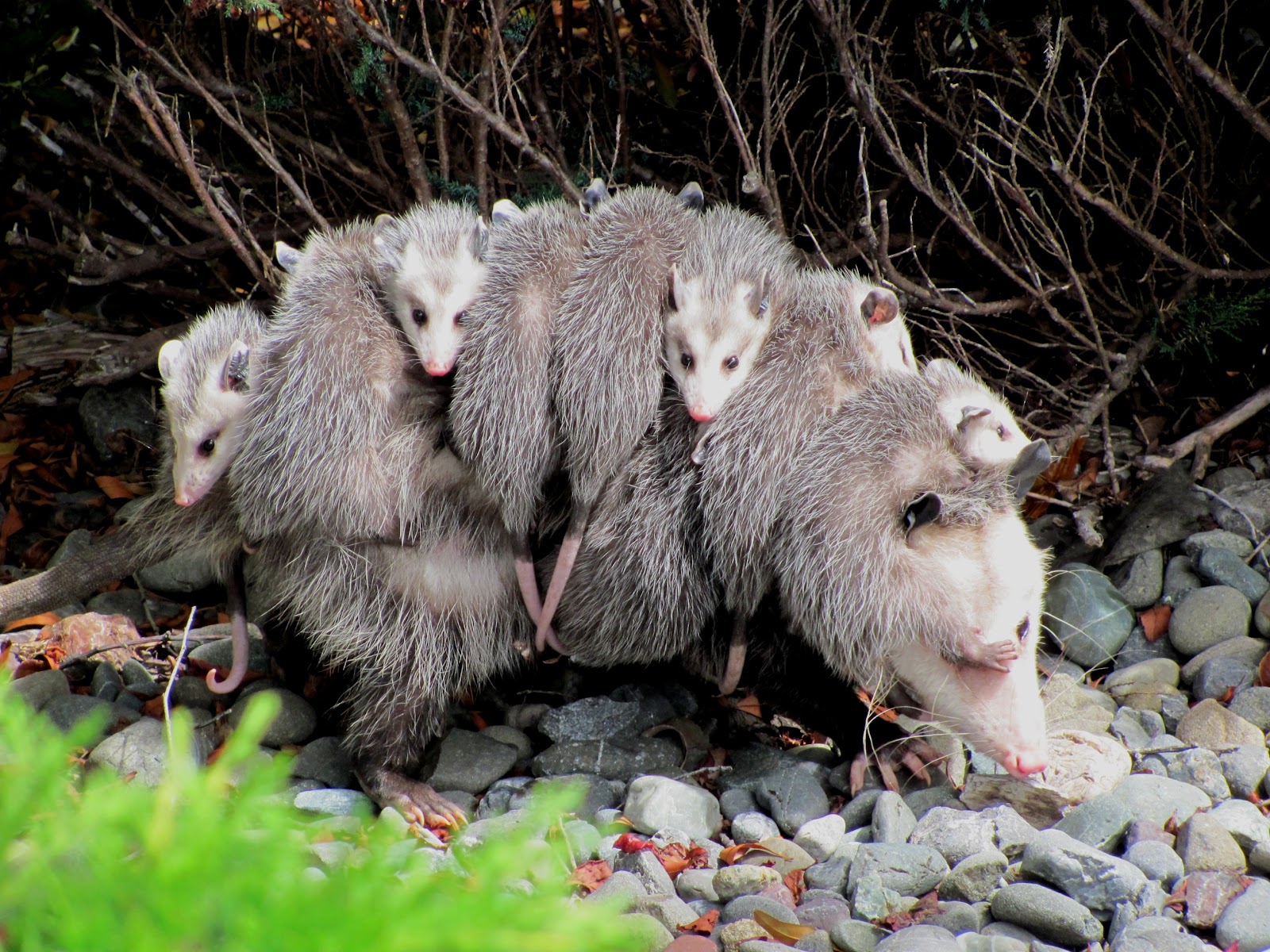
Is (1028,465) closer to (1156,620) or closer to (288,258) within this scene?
(1156,620)

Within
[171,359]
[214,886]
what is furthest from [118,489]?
[214,886]

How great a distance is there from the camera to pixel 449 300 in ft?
6.48

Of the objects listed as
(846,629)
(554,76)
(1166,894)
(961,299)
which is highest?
(554,76)

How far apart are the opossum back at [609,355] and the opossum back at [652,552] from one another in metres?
0.06

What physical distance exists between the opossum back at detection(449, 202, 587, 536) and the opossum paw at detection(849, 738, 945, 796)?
0.70 metres

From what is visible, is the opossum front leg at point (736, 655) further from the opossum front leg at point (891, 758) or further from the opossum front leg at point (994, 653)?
the opossum front leg at point (994, 653)

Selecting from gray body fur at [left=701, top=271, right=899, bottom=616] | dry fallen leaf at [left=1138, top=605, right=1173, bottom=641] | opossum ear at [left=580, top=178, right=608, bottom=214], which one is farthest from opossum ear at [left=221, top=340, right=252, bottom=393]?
dry fallen leaf at [left=1138, top=605, right=1173, bottom=641]

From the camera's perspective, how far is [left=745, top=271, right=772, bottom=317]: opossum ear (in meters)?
1.96

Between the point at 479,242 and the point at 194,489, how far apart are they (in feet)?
2.09

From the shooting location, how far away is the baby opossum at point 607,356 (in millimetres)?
1866

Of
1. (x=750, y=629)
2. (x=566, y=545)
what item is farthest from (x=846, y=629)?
(x=566, y=545)

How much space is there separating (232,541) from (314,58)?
1339mm

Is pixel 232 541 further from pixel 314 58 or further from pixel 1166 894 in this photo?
pixel 1166 894

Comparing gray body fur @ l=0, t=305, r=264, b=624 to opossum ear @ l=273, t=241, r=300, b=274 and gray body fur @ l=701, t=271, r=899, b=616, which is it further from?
gray body fur @ l=701, t=271, r=899, b=616
